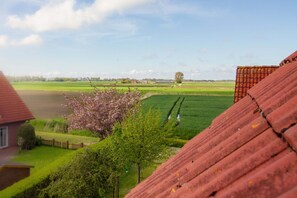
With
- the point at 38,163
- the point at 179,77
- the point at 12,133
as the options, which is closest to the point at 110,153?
the point at 38,163

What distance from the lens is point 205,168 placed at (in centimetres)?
187

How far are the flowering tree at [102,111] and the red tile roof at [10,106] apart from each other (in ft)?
16.3

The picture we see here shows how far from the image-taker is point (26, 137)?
85.0 feet

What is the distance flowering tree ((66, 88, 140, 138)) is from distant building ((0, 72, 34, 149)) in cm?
501

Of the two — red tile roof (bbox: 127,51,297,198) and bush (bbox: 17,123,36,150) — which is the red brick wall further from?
red tile roof (bbox: 127,51,297,198)

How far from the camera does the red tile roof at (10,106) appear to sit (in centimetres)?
2675

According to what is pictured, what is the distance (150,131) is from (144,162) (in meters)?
1.78

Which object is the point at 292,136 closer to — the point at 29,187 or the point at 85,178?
the point at 85,178

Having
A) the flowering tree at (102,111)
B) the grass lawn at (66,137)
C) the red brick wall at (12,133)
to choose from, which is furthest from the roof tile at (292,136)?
the grass lawn at (66,137)

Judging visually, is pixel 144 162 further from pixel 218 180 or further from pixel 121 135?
pixel 218 180

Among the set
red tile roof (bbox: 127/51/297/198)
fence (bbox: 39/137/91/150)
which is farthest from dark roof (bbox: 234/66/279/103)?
fence (bbox: 39/137/91/150)

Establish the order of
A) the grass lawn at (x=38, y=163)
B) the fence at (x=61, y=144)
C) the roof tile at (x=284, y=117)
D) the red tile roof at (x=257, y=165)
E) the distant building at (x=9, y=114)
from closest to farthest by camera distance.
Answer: the red tile roof at (x=257, y=165), the roof tile at (x=284, y=117), the grass lawn at (x=38, y=163), the fence at (x=61, y=144), the distant building at (x=9, y=114)

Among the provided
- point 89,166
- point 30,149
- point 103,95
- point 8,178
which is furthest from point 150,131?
point 30,149

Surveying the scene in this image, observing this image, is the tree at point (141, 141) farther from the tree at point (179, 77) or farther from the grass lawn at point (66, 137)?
the tree at point (179, 77)
